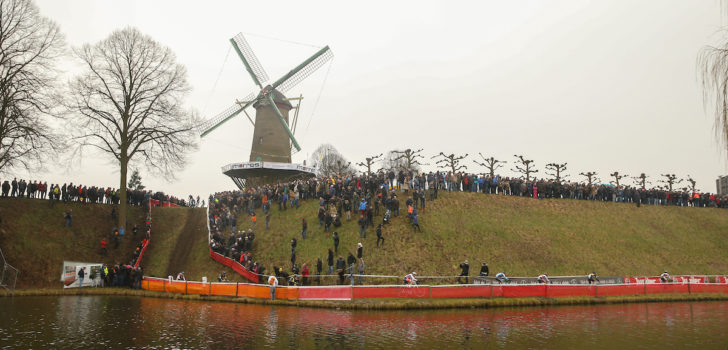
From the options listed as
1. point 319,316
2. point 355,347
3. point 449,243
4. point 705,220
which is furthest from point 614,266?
point 355,347

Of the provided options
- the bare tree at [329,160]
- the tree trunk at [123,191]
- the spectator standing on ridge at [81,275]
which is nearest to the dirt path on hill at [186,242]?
the tree trunk at [123,191]

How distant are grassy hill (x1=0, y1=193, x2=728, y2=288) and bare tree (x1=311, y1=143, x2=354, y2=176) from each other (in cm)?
4243

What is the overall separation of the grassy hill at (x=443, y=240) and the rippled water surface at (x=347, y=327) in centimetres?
747

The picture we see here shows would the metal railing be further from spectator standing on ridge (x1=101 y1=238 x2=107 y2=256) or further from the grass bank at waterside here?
spectator standing on ridge (x1=101 y1=238 x2=107 y2=256)

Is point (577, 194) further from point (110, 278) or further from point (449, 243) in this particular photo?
point (110, 278)

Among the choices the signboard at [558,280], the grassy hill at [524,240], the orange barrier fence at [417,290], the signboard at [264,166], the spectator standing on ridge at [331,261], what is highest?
the signboard at [264,166]

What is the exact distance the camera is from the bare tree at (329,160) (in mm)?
80250

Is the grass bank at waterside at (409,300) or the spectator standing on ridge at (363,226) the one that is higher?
the spectator standing on ridge at (363,226)

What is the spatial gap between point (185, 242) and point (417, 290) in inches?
763

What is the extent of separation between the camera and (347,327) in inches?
584

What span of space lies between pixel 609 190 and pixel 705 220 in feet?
27.6

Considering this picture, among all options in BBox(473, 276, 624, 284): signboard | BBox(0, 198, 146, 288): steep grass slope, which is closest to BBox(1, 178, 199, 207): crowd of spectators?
BBox(0, 198, 146, 288): steep grass slope

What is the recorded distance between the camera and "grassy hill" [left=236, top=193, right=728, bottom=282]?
2727 centimetres

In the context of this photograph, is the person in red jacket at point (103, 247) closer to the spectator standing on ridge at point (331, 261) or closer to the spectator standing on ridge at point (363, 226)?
the spectator standing on ridge at point (331, 261)
